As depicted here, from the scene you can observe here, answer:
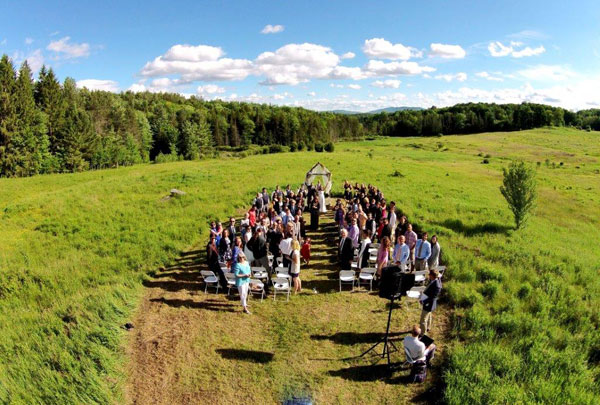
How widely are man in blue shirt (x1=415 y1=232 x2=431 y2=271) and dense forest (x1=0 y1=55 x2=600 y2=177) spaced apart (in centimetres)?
5755

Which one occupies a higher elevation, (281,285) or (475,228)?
(475,228)

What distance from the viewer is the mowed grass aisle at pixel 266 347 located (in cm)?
811

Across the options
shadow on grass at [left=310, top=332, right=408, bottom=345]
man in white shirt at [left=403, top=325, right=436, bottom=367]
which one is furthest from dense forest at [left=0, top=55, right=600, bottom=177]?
man in white shirt at [left=403, top=325, right=436, bottom=367]

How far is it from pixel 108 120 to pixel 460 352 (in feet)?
297

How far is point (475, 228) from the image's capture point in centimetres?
1997

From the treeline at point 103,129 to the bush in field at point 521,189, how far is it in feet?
193

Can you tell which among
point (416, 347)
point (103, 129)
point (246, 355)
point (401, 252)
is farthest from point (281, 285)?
point (103, 129)

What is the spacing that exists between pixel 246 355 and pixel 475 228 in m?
15.3

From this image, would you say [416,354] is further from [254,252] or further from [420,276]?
[254,252]

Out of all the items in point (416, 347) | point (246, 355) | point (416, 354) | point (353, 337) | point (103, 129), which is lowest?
point (246, 355)

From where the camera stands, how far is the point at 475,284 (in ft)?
40.5

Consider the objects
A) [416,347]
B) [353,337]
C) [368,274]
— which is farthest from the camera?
[368,274]

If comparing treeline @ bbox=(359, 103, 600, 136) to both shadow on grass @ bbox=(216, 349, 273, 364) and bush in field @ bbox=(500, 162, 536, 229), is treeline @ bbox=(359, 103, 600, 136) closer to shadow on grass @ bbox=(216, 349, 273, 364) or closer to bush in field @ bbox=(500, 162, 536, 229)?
bush in field @ bbox=(500, 162, 536, 229)

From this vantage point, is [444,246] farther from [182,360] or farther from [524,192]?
[182,360]
